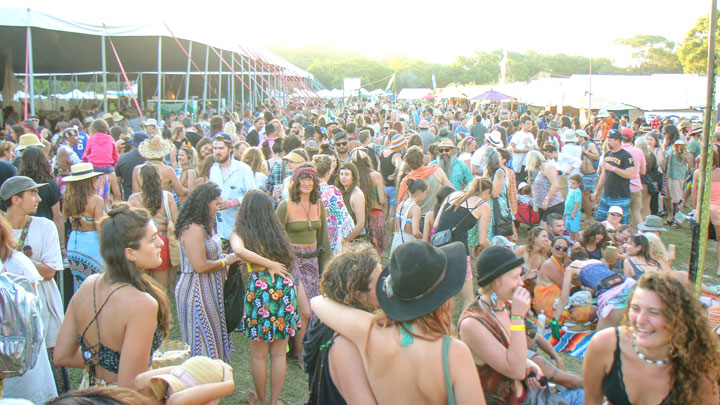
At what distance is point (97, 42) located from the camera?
15.8m

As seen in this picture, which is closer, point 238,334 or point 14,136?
point 238,334

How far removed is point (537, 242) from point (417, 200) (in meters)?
1.40

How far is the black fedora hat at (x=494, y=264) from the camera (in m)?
2.75

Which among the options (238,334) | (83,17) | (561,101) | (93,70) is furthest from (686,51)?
(238,334)

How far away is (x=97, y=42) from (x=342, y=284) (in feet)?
52.4

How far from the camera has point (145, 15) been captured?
12664mm

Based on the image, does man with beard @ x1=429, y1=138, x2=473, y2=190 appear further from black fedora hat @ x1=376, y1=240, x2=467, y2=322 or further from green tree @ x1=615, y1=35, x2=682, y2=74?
green tree @ x1=615, y1=35, x2=682, y2=74

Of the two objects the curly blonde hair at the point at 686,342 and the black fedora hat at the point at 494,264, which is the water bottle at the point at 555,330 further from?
the curly blonde hair at the point at 686,342

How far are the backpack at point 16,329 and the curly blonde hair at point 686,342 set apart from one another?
8.43 feet

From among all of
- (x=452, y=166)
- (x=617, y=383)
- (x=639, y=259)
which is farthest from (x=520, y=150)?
(x=617, y=383)

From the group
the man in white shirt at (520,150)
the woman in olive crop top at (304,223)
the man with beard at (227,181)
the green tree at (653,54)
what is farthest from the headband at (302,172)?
the green tree at (653,54)

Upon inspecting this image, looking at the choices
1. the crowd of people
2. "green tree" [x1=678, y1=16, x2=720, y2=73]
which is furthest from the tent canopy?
"green tree" [x1=678, y1=16, x2=720, y2=73]

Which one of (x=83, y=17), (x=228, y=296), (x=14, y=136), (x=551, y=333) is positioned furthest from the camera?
(x=83, y=17)

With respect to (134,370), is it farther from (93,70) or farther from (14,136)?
(93,70)
